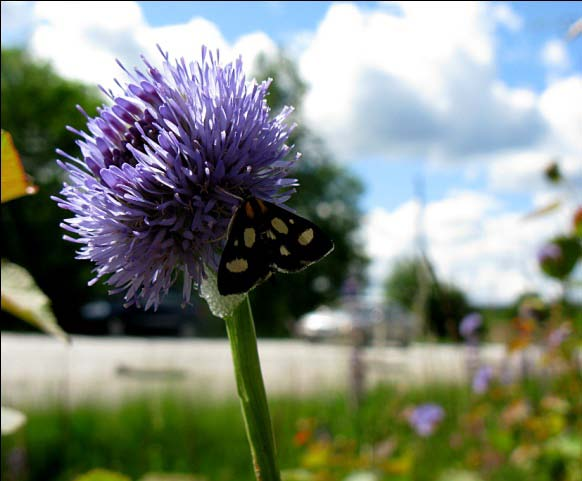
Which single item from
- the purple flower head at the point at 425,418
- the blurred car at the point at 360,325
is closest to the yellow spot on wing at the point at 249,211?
the blurred car at the point at 360,325

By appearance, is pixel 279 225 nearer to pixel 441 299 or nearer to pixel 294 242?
pixel 294 242

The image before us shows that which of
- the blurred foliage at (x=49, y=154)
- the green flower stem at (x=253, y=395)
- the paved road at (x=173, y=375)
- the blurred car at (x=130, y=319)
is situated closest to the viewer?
the green flower stem at (x=253, y=395)

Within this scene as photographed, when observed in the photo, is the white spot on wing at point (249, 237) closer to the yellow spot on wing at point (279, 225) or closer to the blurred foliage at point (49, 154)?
the yellow spot on wing at point (279, 225)

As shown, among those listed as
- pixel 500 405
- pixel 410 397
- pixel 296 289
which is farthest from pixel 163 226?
pixel 296 289

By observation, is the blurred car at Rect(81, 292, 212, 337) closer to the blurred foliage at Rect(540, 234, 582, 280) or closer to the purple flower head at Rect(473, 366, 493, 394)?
the purple flower head at Rect(473, 366, 493, 394)

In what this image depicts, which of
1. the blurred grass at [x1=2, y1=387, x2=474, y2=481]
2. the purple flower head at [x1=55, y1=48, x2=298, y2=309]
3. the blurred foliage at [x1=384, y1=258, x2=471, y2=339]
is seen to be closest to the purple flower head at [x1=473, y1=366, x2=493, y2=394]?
the blurred foliage at [x1=384, y1=258, x2=471, y2=339]

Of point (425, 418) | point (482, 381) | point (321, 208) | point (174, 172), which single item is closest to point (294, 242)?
point (174, 172)
